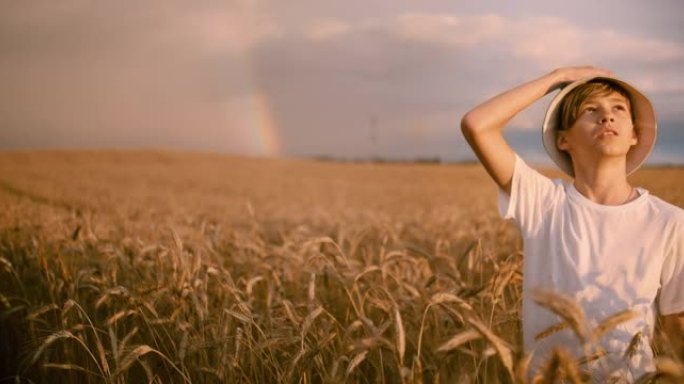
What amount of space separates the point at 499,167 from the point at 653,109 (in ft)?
1.96

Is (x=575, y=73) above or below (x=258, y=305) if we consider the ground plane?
above

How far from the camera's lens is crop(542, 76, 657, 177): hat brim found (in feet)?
7.75

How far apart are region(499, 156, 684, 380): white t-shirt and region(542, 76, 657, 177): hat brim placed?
0.19m

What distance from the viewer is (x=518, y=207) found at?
2389mm

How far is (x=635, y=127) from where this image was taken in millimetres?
2461

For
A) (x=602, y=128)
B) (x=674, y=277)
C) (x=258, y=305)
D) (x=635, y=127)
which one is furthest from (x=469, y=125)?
(x=258, y=305)

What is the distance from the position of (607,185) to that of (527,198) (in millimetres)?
281

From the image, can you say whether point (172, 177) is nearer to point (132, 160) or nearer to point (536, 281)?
point (132, 160)

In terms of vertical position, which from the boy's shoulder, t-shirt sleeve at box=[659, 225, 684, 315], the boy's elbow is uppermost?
the boy's elbow

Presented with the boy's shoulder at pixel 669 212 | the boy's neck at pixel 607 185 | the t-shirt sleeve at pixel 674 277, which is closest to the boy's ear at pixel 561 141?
the boy's neck at pixel 607 185

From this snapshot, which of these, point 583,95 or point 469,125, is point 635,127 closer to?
point 583,95

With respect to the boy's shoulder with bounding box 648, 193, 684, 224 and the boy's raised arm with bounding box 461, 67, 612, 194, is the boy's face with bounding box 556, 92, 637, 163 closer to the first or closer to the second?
the boy's raised arm with bounding box 461, 67, 612, 194

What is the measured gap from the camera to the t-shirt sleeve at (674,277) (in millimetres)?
2199

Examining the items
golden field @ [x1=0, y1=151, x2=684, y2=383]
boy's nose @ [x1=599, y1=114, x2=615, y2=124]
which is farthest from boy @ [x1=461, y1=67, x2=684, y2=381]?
golden field @ [x1=0, y1=151, x2=684, y2=383]
